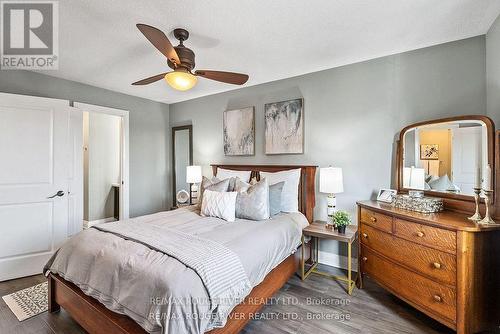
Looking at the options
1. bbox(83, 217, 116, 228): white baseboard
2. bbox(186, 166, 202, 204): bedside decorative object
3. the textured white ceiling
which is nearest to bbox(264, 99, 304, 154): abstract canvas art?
the textured white ceiling

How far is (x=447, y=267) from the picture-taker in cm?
170

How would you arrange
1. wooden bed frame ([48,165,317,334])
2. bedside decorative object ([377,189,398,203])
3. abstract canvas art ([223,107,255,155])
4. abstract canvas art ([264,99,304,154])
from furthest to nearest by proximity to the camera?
1. abstract canvas art ([223,107,255,155])
2. abstract canvas art ([264,99,304,154])
3. bedside decorative object ([377,189,398,203])
4. wooden bed frame ([48,165,317,334])

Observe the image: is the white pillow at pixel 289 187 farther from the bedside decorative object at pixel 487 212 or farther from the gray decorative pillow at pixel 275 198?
the bedside decorative object at pixel 487 212

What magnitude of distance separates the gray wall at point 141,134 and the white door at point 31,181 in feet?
1.52

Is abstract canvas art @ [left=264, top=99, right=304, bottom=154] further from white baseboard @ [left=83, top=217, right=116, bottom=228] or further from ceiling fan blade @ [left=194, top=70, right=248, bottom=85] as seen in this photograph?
white baseboard @ [left=83, top=217, right=116, bottom=228]

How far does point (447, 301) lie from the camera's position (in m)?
1.69

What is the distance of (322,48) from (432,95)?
48.7 inches

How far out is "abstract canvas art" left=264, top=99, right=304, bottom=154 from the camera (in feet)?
10.6

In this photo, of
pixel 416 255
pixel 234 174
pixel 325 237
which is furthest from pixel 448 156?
pixel 234 174

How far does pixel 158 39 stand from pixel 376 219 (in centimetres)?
246

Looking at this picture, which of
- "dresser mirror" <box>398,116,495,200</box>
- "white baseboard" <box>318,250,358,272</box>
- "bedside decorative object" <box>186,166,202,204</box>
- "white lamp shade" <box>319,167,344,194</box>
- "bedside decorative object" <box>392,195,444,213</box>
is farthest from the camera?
"bedside decorative object" <box>186,166,202,204</box>

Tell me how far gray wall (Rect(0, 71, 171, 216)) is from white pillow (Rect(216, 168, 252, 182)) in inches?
63.0

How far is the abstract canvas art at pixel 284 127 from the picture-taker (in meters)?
3.24

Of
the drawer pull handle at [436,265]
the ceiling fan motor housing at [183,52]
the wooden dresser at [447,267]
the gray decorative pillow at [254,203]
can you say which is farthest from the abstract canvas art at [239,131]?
the drawer pull handle at [436,265]
